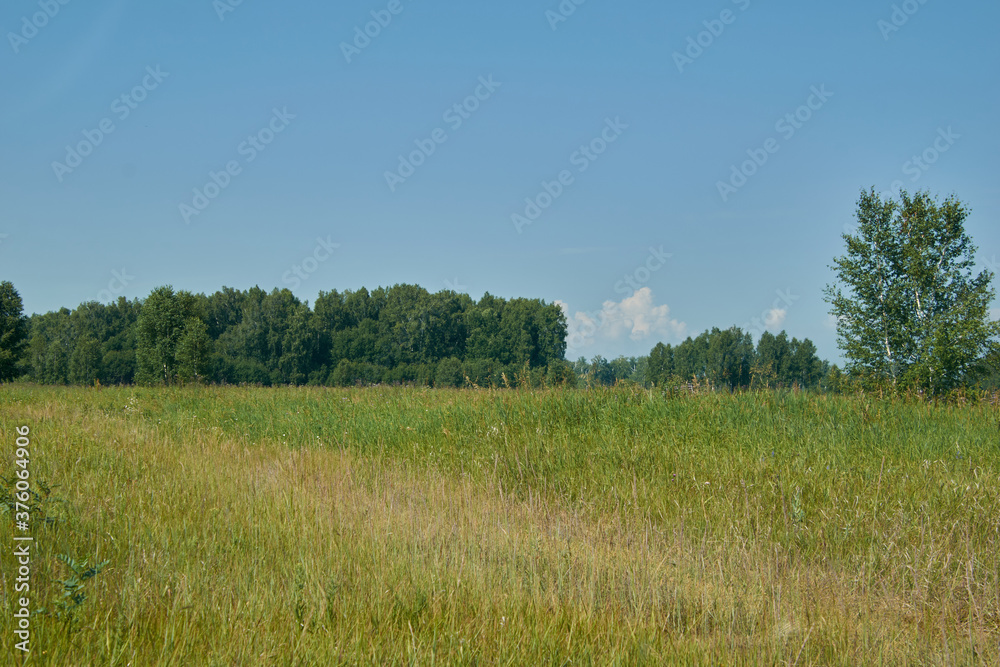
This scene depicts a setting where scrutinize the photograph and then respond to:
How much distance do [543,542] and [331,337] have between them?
85.1 meters

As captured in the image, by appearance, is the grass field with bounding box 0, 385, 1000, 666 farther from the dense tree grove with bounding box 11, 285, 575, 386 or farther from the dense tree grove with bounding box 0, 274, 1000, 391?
the dense tree grove with bounding box 11, 285, 575, 386

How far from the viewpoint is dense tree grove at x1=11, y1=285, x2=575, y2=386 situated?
243ft

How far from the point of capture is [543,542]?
160 inches

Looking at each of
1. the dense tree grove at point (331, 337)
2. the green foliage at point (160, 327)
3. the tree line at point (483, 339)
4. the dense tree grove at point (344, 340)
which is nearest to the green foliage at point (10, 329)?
the tree line at point (483, 339)

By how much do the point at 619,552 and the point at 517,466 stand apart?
3053 mm

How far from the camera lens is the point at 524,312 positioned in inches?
3344

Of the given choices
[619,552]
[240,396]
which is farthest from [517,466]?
[240,396]

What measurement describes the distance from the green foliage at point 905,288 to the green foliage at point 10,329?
5371cm

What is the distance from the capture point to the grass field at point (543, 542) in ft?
9.09

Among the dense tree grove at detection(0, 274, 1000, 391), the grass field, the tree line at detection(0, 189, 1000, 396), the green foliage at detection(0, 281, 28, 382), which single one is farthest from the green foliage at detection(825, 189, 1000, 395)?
the green foliage at detection(0, 281, 28, 382)

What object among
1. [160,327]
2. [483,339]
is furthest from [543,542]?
[483,339]

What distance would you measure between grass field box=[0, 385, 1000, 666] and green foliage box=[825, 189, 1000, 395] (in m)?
20.0

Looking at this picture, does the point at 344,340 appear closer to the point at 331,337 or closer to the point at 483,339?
the point at 331,337

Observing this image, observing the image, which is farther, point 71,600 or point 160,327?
point 160,327
